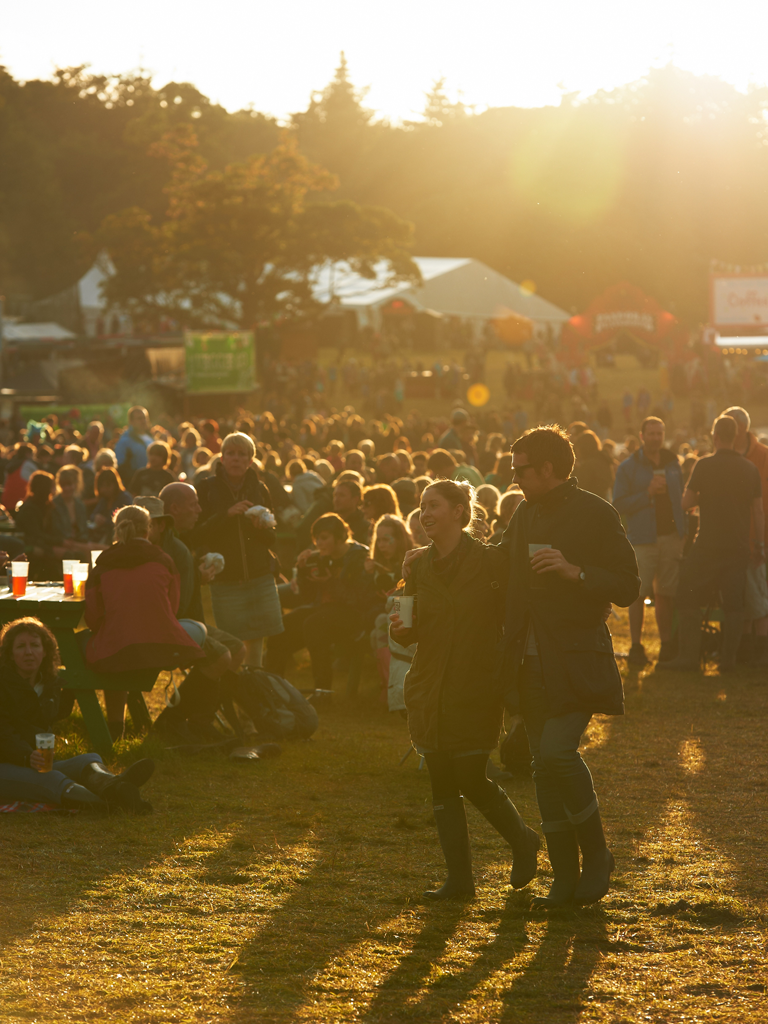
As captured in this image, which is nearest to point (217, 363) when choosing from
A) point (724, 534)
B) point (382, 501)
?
point (382, 501)

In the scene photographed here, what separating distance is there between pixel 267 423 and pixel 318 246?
27.9m

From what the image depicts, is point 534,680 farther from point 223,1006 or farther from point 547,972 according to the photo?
point 223,1006

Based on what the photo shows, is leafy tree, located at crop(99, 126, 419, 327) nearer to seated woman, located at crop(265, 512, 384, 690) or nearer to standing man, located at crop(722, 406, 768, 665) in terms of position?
standing man, located at crop(722, 406, 768, 665)

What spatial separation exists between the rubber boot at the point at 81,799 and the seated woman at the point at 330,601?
302cm

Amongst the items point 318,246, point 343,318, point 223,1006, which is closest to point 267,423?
point 223,1006

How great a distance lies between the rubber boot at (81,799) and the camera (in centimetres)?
584

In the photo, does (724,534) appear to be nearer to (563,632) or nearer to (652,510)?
(652,510)

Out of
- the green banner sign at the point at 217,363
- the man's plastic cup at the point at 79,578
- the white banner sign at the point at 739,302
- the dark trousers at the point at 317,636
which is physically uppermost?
the white banner sign at the point at 739,302

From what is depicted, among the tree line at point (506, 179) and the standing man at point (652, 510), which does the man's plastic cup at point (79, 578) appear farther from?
the tree line at point (506, 179)

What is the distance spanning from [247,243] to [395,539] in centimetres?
3866

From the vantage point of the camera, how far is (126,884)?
4.87m

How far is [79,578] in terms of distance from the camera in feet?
23.4

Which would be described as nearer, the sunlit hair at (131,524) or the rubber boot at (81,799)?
the rubber boot at (81,799)

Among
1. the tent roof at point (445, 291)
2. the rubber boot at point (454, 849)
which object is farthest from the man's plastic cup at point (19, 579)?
the tent roof at point (445, 291)
